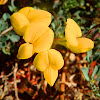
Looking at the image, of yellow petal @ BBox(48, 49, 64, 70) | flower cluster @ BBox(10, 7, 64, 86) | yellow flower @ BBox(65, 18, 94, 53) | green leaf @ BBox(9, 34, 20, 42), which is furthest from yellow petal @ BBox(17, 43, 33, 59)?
green leaf @ BBox(9, 34, 20, 42)

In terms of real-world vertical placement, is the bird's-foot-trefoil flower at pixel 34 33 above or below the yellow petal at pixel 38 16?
below

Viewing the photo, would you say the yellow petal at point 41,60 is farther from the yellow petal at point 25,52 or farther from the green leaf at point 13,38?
the green leaf at point 13,38

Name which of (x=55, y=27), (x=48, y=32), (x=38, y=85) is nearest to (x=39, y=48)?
(x=48, y=32)

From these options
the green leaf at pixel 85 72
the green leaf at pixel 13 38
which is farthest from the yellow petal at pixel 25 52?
the green leaf at pixel 85 72

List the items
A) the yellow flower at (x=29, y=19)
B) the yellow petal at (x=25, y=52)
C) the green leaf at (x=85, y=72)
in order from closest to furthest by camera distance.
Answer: the yellow petal at (x=25, y=52) < the yellow flower at (x=29, y=19) < the green leaf at (x=85, y=72)

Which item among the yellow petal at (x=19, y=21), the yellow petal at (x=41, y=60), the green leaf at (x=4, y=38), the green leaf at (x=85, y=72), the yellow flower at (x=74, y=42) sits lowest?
the green leaf at (x=85, y=72)

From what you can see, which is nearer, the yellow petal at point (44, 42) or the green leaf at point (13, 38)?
the yellow petal at point (44, 42)

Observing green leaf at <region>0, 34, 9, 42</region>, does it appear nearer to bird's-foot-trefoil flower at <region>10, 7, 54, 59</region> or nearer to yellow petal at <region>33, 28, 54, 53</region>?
bird's-foot-trefoil flower at <region>10, 7, 54, 59</region>

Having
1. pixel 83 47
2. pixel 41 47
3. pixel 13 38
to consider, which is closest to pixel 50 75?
pixel 41 47
